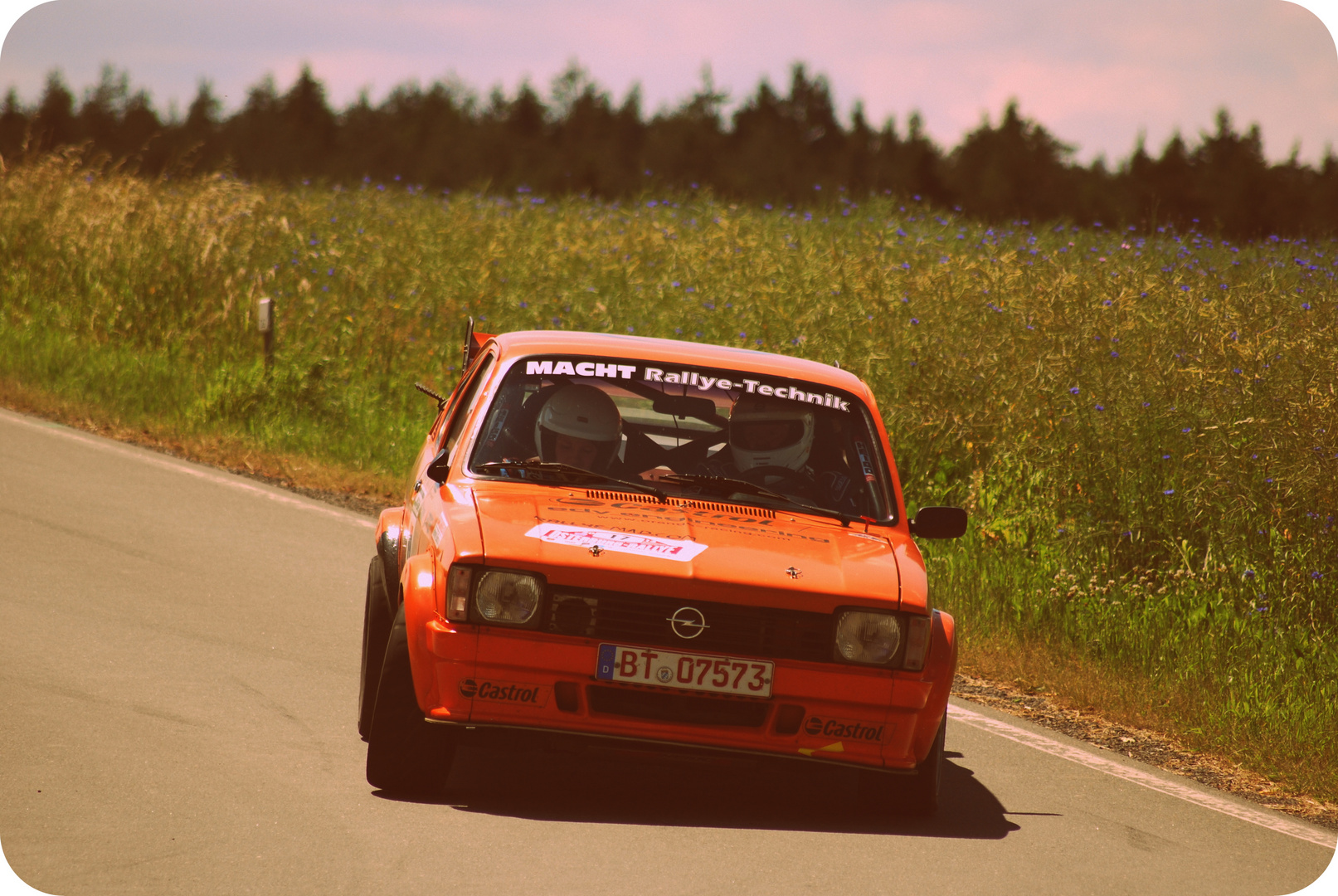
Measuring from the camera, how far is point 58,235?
19.4 meters

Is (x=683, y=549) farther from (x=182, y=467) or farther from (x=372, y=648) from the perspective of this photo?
(x=182, y=467)

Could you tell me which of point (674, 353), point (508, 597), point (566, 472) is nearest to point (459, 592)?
point (508, 597)

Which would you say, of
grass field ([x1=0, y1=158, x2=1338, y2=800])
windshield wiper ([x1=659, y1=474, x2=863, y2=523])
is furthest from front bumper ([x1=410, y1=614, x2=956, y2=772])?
grass field ([x1=0, y1=158, x2=1338, y2=800])

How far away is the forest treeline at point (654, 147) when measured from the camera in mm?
52531

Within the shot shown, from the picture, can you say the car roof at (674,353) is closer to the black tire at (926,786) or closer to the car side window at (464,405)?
the car side window at (464,405)

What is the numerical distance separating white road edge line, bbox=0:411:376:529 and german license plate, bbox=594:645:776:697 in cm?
632

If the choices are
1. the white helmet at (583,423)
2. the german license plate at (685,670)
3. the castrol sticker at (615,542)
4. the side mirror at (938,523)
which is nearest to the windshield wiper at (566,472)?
the white helmet at (583,423)

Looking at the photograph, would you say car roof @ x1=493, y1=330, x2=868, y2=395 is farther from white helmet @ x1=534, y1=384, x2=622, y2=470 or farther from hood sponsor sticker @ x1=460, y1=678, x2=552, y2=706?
hood sponsor sticker @ x1=460, y1=678, x2=552, y2=706

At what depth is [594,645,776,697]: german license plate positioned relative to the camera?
16.3 feet

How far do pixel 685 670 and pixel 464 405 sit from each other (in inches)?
89.9

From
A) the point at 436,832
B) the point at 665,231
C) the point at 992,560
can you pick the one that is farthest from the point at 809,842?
the point at 665,231

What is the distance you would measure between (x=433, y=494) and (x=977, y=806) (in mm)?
2419

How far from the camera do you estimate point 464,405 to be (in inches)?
268

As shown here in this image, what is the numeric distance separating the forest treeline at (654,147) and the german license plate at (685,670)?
4417 centimetres
